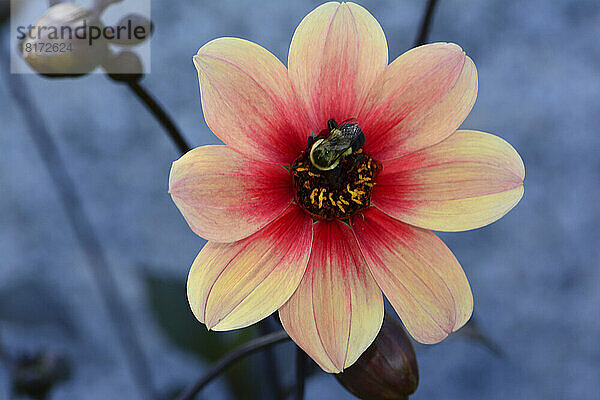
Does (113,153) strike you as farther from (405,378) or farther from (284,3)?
(405,378)

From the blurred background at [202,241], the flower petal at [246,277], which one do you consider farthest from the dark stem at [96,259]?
the flower petal at [246,277]

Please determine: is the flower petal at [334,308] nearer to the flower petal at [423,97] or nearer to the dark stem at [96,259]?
the flower petal at [423,97]

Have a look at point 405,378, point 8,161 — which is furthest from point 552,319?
point 8,161

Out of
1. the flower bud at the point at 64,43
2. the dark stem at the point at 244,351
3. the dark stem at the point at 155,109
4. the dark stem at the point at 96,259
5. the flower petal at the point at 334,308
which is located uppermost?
the flower bud at the point at 64,43

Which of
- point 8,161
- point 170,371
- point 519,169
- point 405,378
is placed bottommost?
point 170,371

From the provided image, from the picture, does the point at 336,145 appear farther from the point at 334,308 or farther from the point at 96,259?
the point at 96,259

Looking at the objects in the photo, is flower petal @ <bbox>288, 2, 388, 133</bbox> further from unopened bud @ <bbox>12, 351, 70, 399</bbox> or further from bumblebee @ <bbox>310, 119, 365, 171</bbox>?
unopened bud @ <bbox>12, 351, 70, 399</bbox>

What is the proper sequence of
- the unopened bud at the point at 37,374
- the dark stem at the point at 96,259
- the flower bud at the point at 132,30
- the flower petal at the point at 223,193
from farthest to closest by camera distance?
the dark stem at the point at 96,259
the unopened bud at the point at 37,374
the flower bud at the point at 132,30
the flower petal at the point at 223,193
